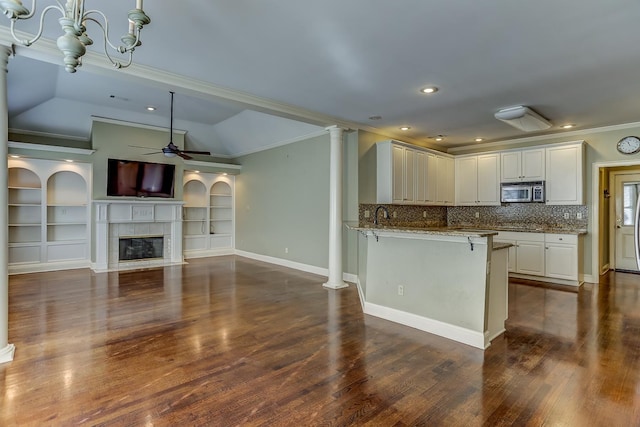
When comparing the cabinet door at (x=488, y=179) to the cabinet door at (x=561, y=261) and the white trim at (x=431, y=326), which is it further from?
the white trim at (x=431, y=326)

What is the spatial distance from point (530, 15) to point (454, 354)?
2785mm

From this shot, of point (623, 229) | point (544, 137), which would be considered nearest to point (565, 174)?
point (544, 137)

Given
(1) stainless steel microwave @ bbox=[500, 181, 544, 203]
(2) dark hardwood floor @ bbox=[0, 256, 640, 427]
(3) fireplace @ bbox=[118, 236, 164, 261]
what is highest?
(1) stainless steel microwave @ bbox=[500, 181, 544, 203]

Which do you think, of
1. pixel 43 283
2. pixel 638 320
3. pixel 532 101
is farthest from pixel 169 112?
pixel 638 320

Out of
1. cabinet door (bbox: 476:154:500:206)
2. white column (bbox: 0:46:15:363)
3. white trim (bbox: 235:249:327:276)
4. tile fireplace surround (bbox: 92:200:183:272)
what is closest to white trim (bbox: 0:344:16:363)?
→ white column (bbox: 0:46:15:363)

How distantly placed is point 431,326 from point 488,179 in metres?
4.41

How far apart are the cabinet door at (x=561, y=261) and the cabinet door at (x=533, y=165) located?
1.28 meters

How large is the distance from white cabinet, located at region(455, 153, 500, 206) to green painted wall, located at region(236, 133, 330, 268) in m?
3.04

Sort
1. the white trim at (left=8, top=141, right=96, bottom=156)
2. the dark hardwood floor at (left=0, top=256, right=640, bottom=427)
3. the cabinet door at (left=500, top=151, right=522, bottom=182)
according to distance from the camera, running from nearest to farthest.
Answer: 1. the dark hardwood floor at (left=0, top=256, right=640, bottom=427)
2. the white trim at (left=8, top=141, right=96, bottom=156)
3. the cabinet door at (left=500, top=151, right=522, bottom=182)

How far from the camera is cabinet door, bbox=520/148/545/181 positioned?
6.08 meters

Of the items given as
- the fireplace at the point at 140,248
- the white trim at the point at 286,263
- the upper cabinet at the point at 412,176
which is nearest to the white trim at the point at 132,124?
the fireplace at the point at 140,248

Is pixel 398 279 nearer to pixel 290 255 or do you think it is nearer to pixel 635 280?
pixel 290 255

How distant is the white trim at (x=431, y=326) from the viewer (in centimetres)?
315

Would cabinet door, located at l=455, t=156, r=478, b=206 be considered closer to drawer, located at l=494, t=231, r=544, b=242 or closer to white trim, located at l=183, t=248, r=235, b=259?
drawer, located at l=494, t=231, r=544, b=242
